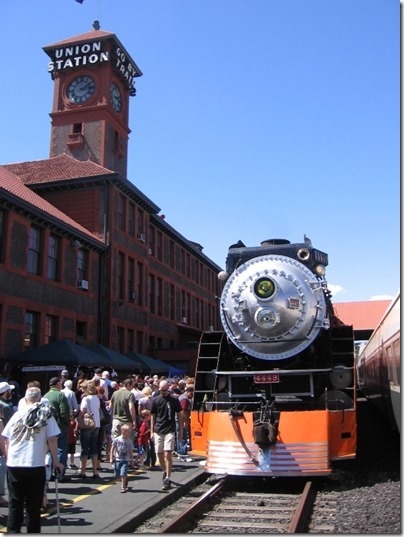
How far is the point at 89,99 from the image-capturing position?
97.4 feet

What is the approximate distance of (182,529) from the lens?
6.02m

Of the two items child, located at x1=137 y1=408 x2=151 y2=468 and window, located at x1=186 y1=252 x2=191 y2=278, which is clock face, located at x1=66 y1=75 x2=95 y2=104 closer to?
window, located at x1=186 y1=252 x2=191 y2=278

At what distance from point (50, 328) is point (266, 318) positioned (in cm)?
1318

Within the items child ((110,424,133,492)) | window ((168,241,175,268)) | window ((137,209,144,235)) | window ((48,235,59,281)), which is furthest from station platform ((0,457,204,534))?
window ((168,241,175,268))

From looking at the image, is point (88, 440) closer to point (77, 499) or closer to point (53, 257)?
point (77, 499)

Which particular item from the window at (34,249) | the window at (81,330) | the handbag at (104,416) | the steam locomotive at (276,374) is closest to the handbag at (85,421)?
the handbag at (104,416)

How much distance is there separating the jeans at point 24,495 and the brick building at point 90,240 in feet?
38.7

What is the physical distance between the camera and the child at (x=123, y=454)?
7816 millimetres

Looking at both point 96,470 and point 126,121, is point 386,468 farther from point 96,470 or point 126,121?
point 126,121

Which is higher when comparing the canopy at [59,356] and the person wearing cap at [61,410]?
the canopy at [59,356]

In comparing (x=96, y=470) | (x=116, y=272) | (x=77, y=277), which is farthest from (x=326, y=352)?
(x=116, y=272)

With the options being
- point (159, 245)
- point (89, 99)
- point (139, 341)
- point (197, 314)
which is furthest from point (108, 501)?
point (197, 314)

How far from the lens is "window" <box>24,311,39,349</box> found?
59.9 feet

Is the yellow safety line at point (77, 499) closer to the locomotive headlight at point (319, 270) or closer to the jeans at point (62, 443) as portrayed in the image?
the jeans at point (62, 443)
